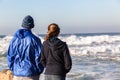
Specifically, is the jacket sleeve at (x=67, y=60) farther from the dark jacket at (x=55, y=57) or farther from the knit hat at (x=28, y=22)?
the knit hat at (x=28, y=22)

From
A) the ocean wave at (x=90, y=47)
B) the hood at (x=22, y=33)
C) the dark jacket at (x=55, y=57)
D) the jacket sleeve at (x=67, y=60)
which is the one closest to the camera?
the jacket sleeve at (x=67, y=60)

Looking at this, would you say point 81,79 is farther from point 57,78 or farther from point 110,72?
point 57,78

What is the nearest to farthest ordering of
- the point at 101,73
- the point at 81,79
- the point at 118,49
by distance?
the point at 81,79
the point at 101,73
the point at 118,49

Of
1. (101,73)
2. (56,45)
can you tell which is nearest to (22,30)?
(56,45)

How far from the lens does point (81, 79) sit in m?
13.6

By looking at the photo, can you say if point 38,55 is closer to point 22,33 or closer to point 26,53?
point 26,53

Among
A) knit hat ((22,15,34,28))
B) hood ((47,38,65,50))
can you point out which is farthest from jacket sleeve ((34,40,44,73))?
knit hat ((22,15,34,28))

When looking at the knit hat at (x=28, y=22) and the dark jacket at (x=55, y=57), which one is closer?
the dark jacket at (x=55, y=57)

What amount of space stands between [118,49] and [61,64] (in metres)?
25.1

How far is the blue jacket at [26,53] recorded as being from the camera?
6125mm

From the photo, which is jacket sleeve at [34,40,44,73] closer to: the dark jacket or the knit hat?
the dark jacket

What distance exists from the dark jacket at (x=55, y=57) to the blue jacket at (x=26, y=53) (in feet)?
0.29

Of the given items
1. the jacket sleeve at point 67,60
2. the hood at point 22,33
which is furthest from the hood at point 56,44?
the hood at point 22,33

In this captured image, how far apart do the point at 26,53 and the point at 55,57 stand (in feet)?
1.35
